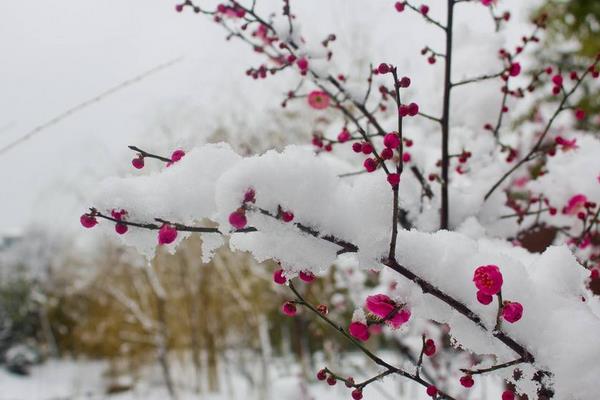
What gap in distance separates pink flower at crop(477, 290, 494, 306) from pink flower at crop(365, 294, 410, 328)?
0.16 m

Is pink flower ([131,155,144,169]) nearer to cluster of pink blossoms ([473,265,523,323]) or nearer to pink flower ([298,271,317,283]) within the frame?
pink flower ([298,271,317,283])

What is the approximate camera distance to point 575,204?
1.91 m

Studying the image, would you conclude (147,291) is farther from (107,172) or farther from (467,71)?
(467,71)

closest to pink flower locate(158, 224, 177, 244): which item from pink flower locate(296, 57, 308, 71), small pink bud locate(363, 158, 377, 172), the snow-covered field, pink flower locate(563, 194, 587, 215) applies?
small pink bud locate(363, 158, 377, 172)

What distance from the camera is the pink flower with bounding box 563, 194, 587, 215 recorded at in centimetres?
189

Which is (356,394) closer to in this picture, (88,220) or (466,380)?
(466,380)

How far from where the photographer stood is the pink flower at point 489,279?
31.9 inches

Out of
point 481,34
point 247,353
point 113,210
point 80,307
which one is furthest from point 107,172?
point 113,210

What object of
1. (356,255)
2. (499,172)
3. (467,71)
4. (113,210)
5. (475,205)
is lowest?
(356,255)

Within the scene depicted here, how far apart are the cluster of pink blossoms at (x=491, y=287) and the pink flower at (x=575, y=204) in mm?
1297

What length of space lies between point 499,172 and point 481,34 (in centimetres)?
78

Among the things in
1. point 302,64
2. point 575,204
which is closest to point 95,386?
point 302,64

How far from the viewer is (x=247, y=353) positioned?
13.9m

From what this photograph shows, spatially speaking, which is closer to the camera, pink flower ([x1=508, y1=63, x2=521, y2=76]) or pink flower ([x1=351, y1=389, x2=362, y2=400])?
pink flower ([x1=351, y1=389, x2=362, y2=400])
